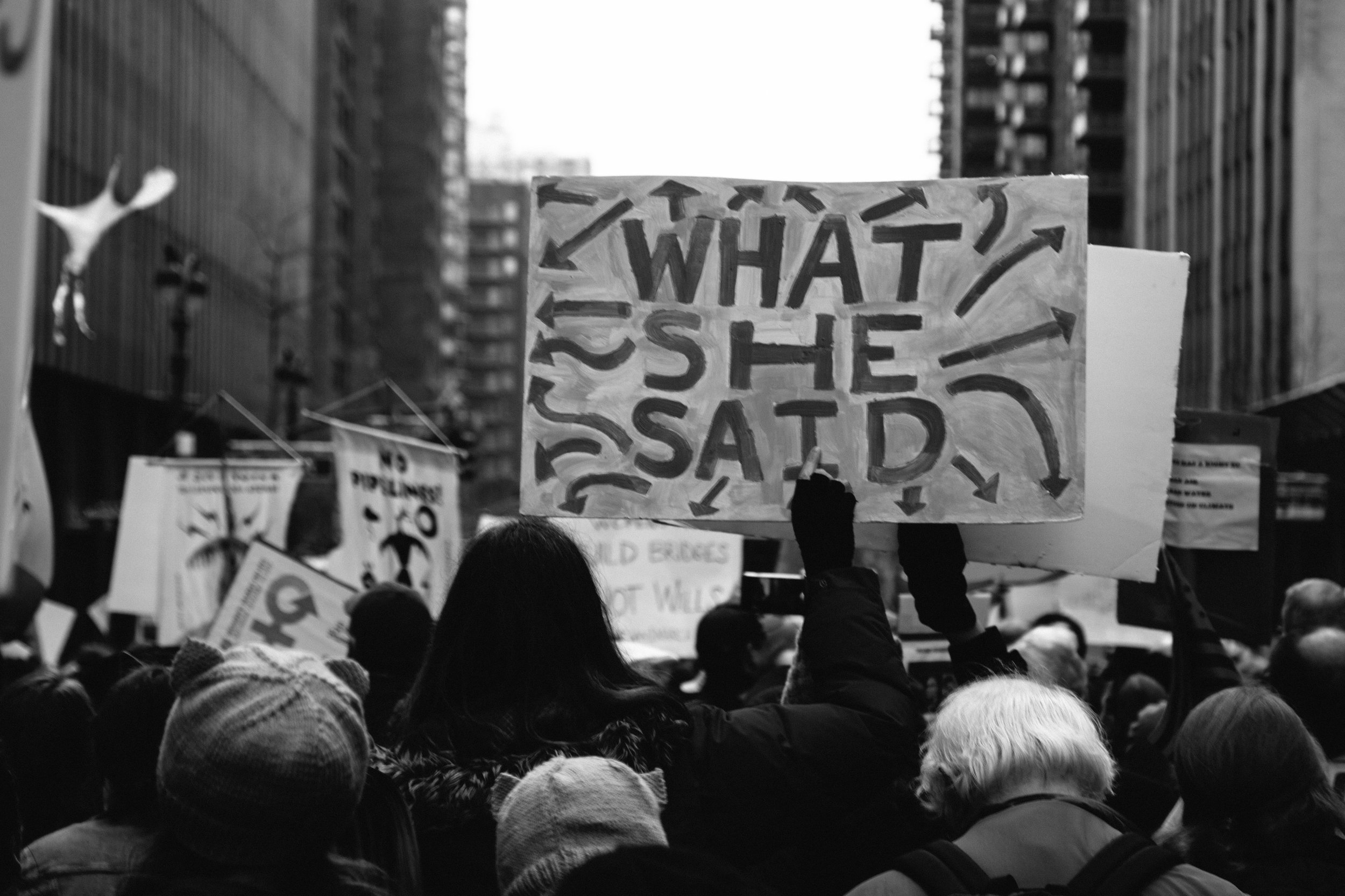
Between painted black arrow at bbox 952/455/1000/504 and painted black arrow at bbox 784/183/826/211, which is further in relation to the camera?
painted black arrow at bbox 784/183/826/211

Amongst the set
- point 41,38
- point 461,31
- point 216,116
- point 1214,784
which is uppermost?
point 461,31

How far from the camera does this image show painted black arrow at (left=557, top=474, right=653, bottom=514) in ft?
13.4

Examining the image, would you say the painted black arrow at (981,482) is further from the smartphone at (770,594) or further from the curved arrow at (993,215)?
the smartphone at (770,594)

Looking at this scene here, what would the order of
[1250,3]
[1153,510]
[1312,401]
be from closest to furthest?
1. [1153,510]
2. [1312,401]
3. [1250,3]

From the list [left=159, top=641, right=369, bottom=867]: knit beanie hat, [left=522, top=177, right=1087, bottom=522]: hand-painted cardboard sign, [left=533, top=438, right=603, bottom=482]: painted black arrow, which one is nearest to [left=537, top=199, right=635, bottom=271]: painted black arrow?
[left=522, top=177, right=1087, bottom=522]: hand-painted cardboard sign

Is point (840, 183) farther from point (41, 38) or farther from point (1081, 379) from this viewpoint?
point (41, 38)

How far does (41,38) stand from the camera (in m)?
2.18

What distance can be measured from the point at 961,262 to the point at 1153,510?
0.82 m

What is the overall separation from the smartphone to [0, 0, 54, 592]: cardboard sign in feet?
9.17

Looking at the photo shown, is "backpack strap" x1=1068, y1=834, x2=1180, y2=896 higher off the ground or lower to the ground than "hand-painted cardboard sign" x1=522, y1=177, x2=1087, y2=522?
lower

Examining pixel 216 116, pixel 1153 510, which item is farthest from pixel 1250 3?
pixel 1153 510

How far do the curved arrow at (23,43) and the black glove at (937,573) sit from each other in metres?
2.31

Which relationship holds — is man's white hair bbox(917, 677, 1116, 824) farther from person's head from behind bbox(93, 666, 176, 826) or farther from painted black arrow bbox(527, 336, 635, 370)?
person's head from behind bbox(93, 666, 176, 826)

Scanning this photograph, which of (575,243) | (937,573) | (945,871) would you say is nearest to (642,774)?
(945,871)
